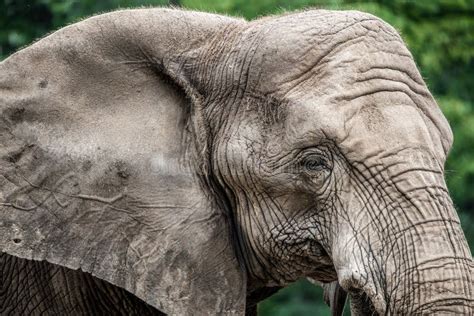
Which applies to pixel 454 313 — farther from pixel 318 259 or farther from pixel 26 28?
pixel 26 28

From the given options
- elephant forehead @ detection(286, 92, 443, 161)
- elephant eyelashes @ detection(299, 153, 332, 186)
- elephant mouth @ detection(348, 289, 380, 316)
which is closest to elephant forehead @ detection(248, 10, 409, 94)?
elephant forehead @ detection(286, 92, 443, 161)

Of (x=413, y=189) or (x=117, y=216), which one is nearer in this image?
(x=413, y=189)

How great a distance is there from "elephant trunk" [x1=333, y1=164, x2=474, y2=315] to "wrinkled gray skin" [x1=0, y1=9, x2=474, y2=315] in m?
0.02

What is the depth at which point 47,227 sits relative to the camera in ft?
21.9

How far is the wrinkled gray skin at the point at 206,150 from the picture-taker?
20.5 feet

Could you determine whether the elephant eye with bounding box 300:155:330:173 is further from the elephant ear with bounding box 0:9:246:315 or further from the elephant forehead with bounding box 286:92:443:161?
the elephant ear with bounding box 0:9:246:315

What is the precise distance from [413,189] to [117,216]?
1.34m

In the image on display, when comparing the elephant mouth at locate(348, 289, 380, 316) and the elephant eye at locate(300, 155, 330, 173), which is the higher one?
the elephant eye at locate(300, 155, 330, 173)

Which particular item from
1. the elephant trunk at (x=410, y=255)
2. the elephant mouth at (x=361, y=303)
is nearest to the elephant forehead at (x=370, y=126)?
the elephant trunk at (x=410, y=255)

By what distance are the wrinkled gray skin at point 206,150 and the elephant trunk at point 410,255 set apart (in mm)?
18

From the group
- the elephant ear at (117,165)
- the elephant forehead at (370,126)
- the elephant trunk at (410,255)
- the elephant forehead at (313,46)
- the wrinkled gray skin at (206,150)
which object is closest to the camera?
the elephant trunk at (410,255)

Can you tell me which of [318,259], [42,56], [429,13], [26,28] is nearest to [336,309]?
[318,259]

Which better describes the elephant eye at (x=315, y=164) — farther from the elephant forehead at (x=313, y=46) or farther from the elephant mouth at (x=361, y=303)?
the elephant mouth at (x=361, y=303)

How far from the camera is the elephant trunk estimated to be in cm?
589
